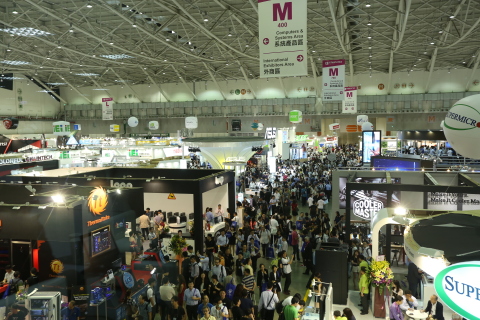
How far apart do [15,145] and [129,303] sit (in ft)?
59.8

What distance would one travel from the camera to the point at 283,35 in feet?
23.2

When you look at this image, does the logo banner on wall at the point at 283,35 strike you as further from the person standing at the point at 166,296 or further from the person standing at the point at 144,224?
the person standing at the point at 144,224

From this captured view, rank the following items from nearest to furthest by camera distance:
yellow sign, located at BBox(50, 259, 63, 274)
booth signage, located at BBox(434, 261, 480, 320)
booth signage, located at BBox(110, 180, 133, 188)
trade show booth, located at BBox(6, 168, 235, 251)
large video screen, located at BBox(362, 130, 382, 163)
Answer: booth signage, located at BBox(434, 261, 480, 320), yellow sign, located at BBox(50, 259, 63, 274), trade show booth, located at BBox(6, 168, 235, 251), booth signage, located at BBox(110, 180, 133, 188), large video screen, located at BBox(362, 130, 382, 163)

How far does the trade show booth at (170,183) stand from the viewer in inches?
424

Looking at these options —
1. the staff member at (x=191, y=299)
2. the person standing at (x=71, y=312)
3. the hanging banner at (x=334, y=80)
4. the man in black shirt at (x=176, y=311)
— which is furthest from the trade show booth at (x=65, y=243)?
the hanging banner at (x=334, y=80)

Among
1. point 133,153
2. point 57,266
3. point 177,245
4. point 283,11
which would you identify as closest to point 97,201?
point 57,266

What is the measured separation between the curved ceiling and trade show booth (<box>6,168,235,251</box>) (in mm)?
7384

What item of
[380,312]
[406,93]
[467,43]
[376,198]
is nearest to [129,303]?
[380,312]

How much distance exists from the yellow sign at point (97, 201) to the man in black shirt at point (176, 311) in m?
2.42

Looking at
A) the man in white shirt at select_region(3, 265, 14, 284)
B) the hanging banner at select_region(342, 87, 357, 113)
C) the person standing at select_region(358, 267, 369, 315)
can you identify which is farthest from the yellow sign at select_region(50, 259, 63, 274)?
the hanging banner at select_region(342, 87, 357, 113)

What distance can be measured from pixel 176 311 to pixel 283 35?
15.9 ft

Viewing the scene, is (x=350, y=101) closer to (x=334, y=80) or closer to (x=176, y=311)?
(x=334, y=80)

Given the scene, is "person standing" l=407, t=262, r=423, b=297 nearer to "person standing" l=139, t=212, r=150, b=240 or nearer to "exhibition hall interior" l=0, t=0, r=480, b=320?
"exhibition hall interior" l=0, t=0, r=480, b=320

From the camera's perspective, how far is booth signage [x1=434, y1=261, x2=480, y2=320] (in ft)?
7.85
